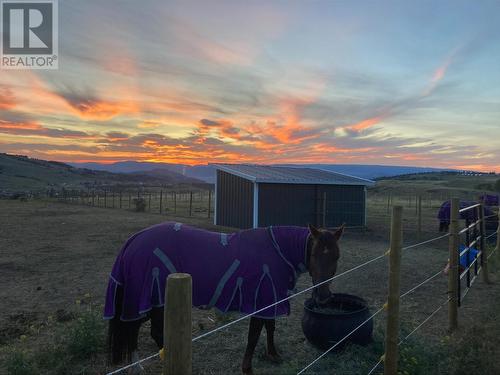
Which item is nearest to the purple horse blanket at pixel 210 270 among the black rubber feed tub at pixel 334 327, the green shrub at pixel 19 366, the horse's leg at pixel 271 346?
the horse's leg at pixel 271 346

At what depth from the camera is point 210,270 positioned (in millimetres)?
3951

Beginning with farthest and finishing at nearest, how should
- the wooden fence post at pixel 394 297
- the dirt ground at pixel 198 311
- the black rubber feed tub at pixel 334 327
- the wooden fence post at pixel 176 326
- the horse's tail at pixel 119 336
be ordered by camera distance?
the dirt ground at pixel 198 311 → the black rubber feed tub at pixel 334 327 → the horse's tail at pixel 119 336 → the wooden fence post at pixel 394 297 → the wooden fence post at pixel 176 326

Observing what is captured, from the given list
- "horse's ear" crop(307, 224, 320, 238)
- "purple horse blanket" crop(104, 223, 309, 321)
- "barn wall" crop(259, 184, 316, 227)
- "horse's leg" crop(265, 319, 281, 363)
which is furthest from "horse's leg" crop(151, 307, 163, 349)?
"barn wall" crop(259, 184, 316, 227)

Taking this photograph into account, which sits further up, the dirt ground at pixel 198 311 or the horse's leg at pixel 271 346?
the horse's leg at pixel 271 346

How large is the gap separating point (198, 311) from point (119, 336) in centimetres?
239

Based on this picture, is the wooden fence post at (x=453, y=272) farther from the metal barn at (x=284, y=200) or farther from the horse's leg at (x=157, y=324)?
the metal barn at (x=284, y=200)

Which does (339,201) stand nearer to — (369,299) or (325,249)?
(369,299)

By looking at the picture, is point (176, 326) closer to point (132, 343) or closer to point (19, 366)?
point (132, 343)

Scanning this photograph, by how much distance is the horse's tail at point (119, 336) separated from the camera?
398 cm

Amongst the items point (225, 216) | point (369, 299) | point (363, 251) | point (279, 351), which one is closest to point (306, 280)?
point (369, 299)

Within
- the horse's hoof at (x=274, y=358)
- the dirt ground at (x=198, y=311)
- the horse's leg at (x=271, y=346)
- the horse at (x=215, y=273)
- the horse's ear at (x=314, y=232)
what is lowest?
the dirt ground at (x=198, y=311)

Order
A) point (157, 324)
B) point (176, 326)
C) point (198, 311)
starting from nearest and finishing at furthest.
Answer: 1. point (176, 326)
2. point (157, 324)
3. point (198, 311)

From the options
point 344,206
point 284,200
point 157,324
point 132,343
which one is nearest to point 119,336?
point 132,343

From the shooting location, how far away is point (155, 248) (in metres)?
3.96
